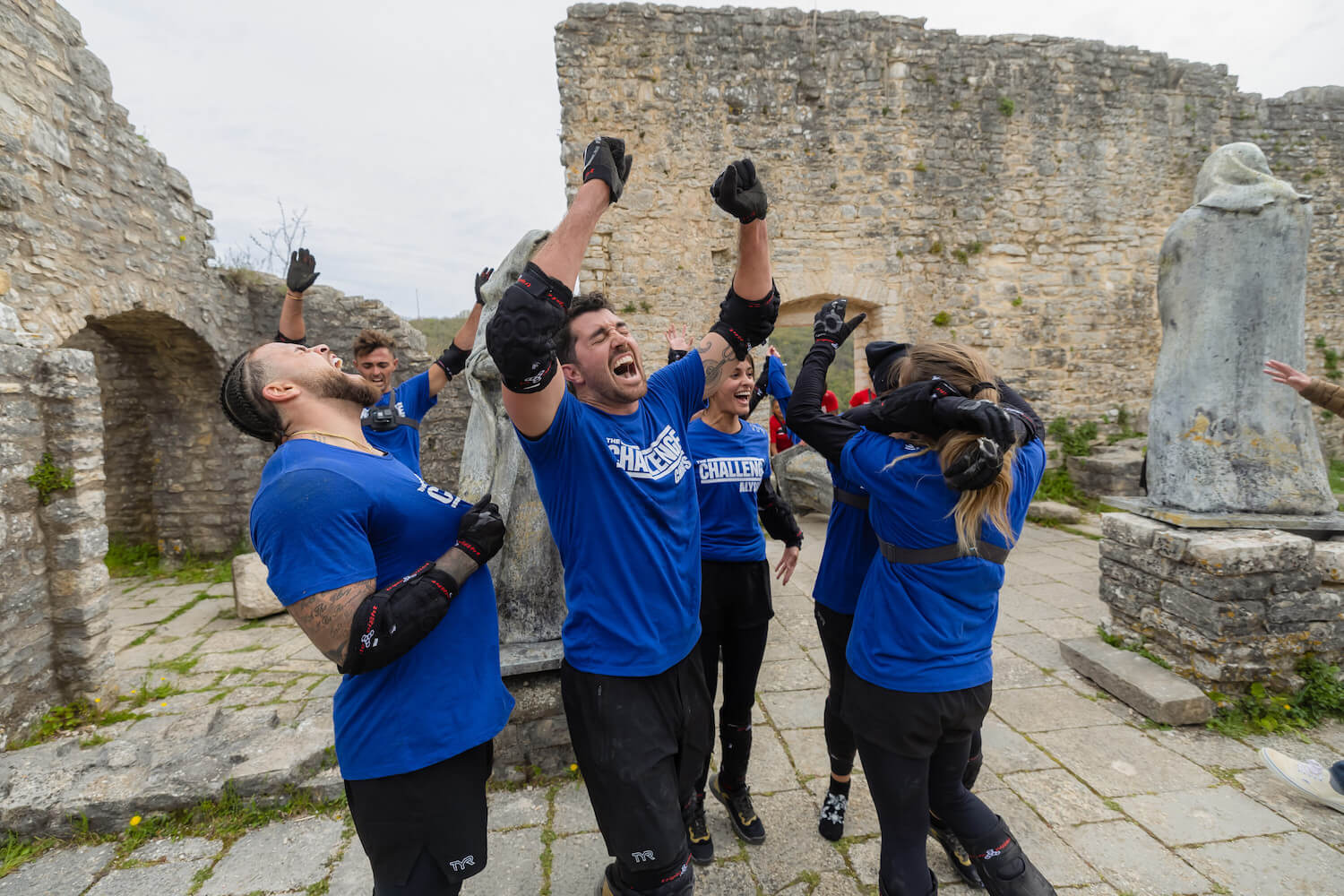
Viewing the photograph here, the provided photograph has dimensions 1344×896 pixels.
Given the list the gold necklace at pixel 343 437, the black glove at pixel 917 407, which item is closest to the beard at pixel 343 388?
the gold necklace at pixel 343 437

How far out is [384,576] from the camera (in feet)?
4.71

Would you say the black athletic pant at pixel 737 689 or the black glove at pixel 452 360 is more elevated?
the black glove at pixel 452 360

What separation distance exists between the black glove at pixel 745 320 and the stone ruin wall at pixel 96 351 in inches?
144

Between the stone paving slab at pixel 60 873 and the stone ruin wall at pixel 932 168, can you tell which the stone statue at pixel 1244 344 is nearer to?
the stone ruin wall at pixel 932 168

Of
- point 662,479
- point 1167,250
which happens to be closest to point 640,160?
point 1167,250

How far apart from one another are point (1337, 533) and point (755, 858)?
3463mm

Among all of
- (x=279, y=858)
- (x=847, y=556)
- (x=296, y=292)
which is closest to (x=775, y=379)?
(x=847, y=556)

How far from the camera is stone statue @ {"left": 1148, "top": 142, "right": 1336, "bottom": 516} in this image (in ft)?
10.3

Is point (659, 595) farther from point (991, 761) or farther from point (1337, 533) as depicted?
point (1337, 533)

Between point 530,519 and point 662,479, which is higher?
point 662,479

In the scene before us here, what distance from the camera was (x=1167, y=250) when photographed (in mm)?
3453

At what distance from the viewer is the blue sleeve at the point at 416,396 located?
3365 mm

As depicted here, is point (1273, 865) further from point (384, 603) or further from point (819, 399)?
point (384, 603)

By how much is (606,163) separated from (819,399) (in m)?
1.04
